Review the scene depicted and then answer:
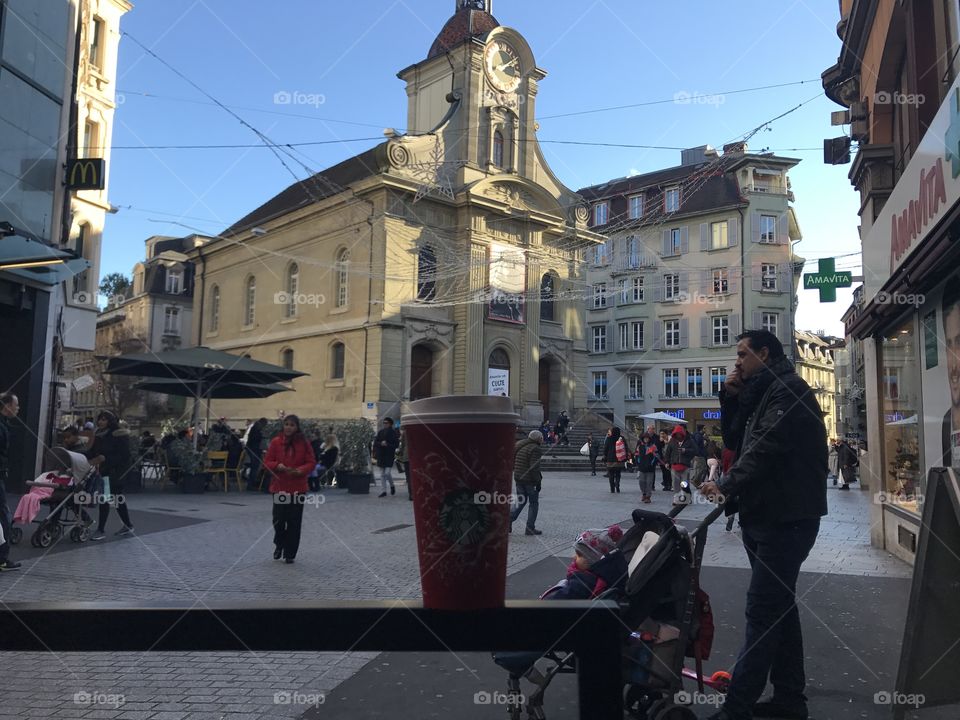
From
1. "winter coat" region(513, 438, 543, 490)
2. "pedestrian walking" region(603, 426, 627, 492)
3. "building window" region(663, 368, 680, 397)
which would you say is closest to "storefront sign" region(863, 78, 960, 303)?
"winter coat" region(513, 438, 543, 490)

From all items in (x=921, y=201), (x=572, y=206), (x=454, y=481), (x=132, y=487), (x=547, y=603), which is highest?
(x=572, y=206)

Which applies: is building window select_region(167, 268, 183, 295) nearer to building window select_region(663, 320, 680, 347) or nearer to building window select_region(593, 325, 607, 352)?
building window select_region(593, 325, 607, 352)

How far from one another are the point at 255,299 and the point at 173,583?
36510mm

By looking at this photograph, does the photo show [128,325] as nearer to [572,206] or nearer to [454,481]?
[572,206]

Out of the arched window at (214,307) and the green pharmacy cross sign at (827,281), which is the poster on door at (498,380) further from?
the arched window at (214,307)

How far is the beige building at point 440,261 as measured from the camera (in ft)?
111

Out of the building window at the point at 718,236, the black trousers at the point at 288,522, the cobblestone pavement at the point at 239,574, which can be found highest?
the building window at the point at 718,236

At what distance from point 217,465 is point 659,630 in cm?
1636

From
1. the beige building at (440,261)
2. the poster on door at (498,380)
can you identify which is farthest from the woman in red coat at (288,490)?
the poster on door at (498,380)

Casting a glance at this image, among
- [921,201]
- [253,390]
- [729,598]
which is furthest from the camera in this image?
[253,390]

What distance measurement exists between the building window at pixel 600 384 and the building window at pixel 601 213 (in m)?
10.7

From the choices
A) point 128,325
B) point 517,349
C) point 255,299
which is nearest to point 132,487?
point 517,349

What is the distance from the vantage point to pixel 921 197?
24.2 feet

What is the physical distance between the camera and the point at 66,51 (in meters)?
16.8
